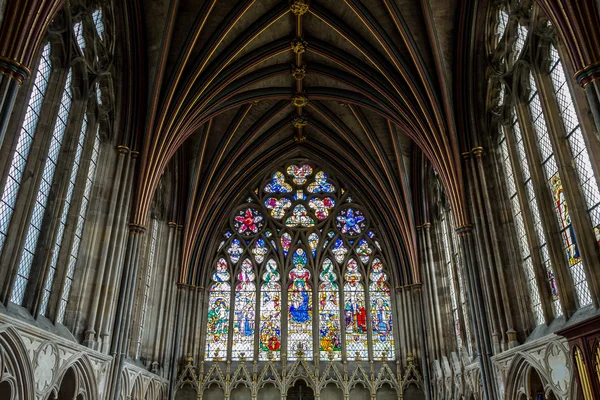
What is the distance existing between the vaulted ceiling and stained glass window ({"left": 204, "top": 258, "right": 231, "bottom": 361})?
3.69 ft

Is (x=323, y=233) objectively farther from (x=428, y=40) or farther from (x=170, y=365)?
(x=428, y=40)

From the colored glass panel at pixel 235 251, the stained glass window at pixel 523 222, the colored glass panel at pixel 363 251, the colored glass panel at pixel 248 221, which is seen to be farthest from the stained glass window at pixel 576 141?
the colored glass panel at pixel 235 251

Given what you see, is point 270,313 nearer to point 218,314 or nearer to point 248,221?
point 218,314

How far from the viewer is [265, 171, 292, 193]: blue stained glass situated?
24969mm

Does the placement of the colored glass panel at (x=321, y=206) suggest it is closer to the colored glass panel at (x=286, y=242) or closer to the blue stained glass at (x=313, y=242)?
the blue stained glass at (x=313, y=242)

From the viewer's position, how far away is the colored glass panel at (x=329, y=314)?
2144 centimetres

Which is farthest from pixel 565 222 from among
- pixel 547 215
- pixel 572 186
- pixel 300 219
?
pixel 300 219

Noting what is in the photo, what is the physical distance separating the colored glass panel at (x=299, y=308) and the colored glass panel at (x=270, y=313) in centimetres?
51

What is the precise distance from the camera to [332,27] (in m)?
→ 17.4

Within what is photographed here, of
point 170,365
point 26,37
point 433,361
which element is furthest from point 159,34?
point 433,361

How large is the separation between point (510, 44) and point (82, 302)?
1248cm

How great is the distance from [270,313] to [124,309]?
9.02 meters

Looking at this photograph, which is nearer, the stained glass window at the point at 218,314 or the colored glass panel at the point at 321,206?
the stained glass window at the point at 218,314

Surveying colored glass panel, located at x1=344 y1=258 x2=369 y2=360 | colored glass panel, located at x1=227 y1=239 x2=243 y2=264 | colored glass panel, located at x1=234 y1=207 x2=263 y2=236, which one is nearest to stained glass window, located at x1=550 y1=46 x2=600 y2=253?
colored glass panel, located at x1=344 y1=258 x2=369 y2=360
